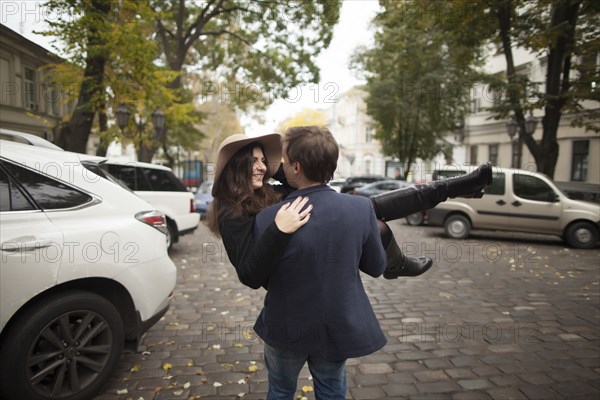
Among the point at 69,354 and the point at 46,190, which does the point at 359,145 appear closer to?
the point at 46,190

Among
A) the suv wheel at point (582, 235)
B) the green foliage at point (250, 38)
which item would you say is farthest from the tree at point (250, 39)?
the suv wheel at point (582, 235)

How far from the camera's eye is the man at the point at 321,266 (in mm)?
1687

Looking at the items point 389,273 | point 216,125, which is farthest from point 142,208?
point 216,125

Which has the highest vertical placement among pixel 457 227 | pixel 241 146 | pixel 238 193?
pixel 241 146

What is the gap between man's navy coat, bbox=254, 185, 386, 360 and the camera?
1.69m

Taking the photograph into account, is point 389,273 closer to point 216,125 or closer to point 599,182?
point 599,182

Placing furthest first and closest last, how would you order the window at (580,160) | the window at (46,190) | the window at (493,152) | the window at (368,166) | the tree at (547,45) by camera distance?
the window at (368,166) → the window at (493,152) → the window at (580,160) → the tree at (547,45) → the window at (46,190)

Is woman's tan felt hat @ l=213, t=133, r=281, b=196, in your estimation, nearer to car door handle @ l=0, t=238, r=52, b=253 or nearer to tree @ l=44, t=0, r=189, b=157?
car door handle @ l=0, t=238, r=52, b=253

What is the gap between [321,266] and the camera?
1.72 meters

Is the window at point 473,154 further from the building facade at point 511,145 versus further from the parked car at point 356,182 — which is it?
the parked car at point 356,182

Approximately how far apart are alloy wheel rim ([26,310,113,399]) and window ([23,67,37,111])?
10.0 meters

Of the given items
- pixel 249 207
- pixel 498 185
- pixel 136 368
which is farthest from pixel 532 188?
pixel 249 207

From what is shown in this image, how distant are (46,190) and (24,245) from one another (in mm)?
470

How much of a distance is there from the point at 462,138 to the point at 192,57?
68.6 feet
